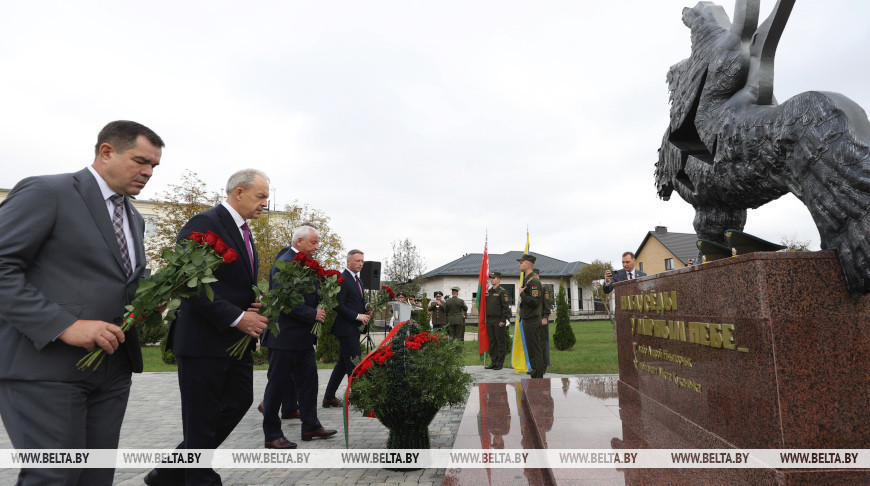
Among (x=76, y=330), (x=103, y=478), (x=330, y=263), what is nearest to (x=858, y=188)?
(x=76, y=330)

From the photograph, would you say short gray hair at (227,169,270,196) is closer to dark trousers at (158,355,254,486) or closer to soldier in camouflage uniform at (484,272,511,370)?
dark trousers at (158,355,254,486)

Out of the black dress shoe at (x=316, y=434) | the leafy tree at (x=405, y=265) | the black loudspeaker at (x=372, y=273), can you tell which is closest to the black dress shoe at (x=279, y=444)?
the black dress shoe at (x=316, y=434)

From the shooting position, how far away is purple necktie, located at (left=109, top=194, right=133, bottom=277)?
7.81ft

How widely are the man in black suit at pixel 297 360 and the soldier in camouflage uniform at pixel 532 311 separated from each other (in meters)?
4.79

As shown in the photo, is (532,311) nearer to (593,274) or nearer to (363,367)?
(363,367)

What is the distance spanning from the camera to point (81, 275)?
2.14 metres

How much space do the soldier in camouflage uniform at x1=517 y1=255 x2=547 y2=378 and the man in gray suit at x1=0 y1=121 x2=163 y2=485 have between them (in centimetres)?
734

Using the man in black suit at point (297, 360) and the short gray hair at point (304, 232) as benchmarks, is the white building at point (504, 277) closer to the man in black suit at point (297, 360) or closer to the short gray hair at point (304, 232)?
the man in black suit at point (297, 360)

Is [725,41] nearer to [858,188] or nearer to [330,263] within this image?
[858,188]

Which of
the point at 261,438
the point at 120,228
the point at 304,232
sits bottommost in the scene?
the point at 261,438

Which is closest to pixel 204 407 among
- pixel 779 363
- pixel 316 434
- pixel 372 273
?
pixel 316 434

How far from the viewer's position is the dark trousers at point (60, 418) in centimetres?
190

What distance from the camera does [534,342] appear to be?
8.91 metres

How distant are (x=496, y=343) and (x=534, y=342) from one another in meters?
2.63
